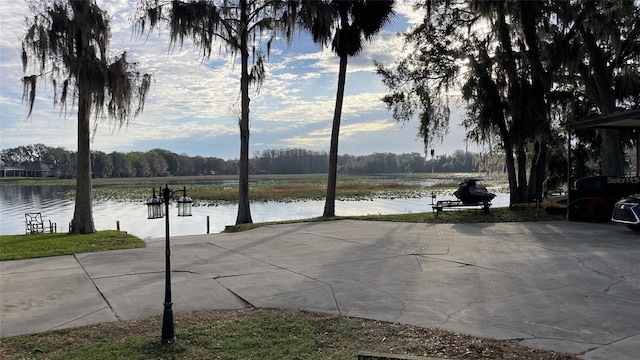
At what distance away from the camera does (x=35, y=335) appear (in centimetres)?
423

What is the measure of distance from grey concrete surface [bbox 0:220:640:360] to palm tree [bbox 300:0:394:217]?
797cm

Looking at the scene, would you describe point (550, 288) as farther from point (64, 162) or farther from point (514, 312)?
point (64, 162)

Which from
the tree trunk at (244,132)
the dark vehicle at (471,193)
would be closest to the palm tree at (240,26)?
the tree trunk at (244,132)

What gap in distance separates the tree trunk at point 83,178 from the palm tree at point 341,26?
8052 mm

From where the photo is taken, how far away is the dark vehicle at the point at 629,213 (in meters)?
9.63

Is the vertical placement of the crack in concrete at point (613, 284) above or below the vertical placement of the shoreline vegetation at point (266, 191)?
above

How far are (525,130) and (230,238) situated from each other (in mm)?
10704

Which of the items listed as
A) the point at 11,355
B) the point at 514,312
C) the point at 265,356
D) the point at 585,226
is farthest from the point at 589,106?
the point at 11,355

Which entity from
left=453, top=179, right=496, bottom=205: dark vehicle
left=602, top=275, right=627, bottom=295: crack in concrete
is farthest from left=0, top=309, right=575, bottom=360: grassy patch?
left=453, top=179, right=496, bottom=205: dark vehicle

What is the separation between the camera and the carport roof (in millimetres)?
10369

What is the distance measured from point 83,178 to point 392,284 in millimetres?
12423

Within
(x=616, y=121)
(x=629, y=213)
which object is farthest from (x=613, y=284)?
(x=616, y=121)

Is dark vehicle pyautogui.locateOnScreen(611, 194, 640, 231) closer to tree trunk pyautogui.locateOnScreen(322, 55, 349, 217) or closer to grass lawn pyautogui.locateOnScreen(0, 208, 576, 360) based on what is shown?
grass lawn pyautogui.locateOnScreen(0, 208, 576, 360)

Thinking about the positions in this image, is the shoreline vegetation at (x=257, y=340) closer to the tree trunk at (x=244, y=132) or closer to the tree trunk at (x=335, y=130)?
the tree trunk at (x=244, y=132)
